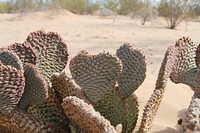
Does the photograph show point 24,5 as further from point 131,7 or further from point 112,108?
point 112,108

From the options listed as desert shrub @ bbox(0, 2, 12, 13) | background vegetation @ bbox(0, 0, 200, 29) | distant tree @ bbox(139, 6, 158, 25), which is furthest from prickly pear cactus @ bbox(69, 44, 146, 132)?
desert shrub @ bbox(0, 2, 12, 13)

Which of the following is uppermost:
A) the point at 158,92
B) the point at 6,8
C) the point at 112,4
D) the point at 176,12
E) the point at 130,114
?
the point at 158,92

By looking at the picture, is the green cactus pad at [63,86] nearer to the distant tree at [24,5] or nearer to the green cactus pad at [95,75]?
the green cactus pad at [95,75]

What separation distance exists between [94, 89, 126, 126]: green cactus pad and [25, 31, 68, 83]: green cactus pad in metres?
0.36

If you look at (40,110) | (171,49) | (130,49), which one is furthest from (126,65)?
(40,110)

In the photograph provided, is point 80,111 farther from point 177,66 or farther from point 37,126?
point 177,66

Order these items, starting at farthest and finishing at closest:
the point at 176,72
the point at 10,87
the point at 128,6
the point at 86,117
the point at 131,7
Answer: the point at 128,6, the point at 131,7, the point at 176,72, the point at 10,87, the point at 86,117

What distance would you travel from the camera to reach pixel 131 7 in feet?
86.1

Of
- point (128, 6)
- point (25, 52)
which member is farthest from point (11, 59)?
point (128, 6)

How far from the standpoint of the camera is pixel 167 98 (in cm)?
368

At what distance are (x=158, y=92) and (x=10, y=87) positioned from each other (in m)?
0.79

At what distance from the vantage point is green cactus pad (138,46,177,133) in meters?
2.03

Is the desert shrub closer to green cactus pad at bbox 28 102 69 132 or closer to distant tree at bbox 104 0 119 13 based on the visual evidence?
distant tree at bbox 104 0 119 13

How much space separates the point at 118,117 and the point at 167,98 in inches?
61.6
